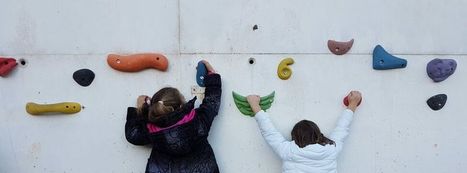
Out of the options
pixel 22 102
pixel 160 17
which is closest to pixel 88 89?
pixel 22 102

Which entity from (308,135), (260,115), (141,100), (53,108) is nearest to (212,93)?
(260,115)

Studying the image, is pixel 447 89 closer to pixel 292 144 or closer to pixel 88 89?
pixel 292 144

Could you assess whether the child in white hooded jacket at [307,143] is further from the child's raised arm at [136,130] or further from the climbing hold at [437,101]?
the child's raised arm at [136,130]

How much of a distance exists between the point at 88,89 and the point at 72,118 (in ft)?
0.60

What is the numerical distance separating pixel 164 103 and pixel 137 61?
36 cm

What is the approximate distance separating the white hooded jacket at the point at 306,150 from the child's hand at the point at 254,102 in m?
0.04

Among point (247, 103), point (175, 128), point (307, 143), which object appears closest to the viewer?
point (175, 128)

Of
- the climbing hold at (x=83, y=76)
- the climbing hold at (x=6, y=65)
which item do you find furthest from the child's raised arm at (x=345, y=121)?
the climbing hold at (x=6, y=65)

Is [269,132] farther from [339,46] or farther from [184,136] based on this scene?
[339,46]

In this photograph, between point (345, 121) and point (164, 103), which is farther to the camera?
point (345, 121)

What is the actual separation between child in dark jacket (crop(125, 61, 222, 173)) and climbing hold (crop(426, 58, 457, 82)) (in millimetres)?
1148

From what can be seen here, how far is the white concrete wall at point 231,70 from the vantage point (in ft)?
8.30

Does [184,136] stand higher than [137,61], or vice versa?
[137,61]

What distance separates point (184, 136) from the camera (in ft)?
7.36
